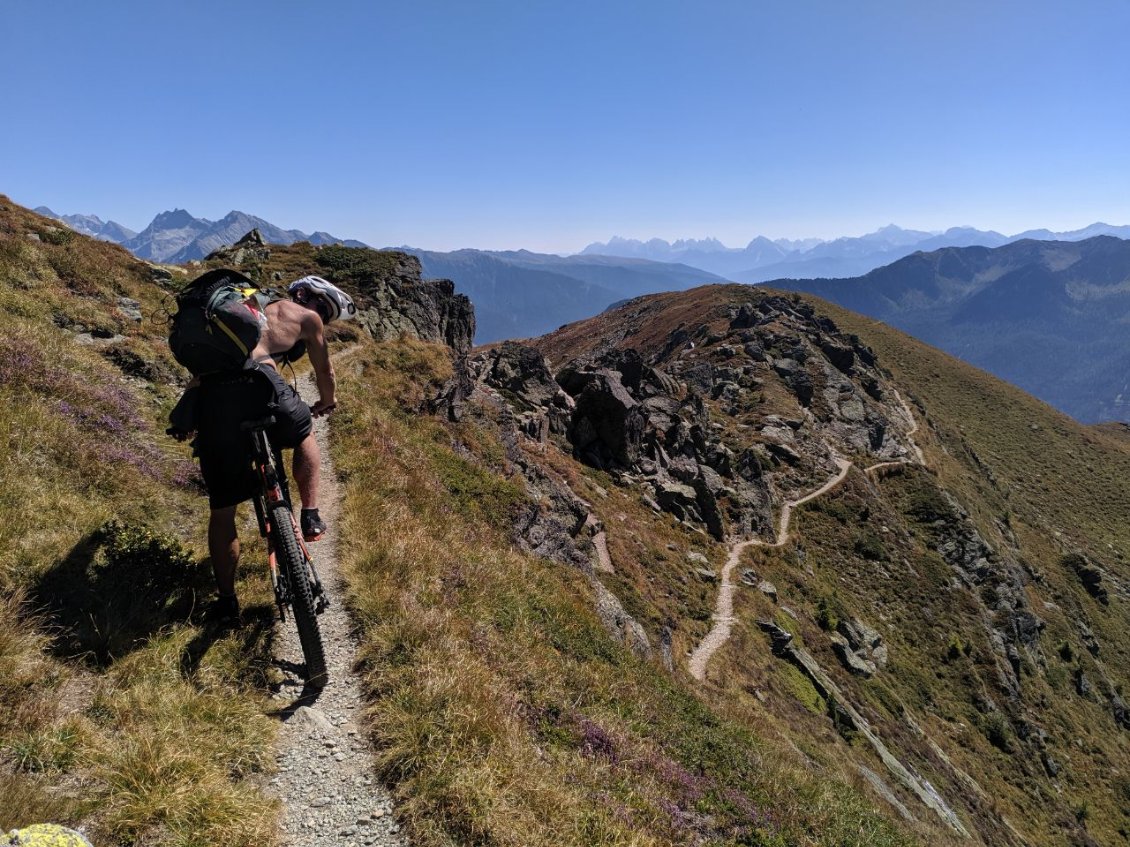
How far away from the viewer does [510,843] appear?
4574mm

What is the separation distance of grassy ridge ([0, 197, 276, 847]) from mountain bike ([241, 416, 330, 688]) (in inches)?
25.7

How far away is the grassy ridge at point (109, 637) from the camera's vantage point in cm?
401

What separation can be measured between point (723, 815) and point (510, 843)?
→ 4067mm

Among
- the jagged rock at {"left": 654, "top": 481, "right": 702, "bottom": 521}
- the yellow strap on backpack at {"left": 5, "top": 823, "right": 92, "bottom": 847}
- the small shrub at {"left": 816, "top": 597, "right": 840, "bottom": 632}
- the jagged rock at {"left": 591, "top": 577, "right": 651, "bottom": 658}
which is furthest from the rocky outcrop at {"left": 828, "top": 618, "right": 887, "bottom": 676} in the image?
the yellow strap on backpack at {"left": 5, "top": 823, "right": 92, "bottom": 847}

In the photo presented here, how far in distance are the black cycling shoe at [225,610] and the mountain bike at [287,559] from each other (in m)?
0.57

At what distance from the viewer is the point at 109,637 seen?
217 inches

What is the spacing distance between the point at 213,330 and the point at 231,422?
3.22ft

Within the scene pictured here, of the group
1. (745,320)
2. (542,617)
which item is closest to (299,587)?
(542,617)

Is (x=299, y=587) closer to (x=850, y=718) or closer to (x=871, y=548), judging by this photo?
(x=850, y=718)

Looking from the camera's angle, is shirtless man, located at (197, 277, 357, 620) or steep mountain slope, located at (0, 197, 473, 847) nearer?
steep mountain slope, located at (0, 197, 473, 847)

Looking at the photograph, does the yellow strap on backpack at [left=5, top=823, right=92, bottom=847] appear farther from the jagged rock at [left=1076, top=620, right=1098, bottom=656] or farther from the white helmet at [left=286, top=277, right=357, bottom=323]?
the jagged rock at [left=1076, top=620, right=1098, bottom=656]

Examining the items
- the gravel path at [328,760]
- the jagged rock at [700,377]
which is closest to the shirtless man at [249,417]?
the gravel path at [328,760]

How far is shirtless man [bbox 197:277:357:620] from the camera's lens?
19.6 feet

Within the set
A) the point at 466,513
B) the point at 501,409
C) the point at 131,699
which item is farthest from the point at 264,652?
the point at 501,409
